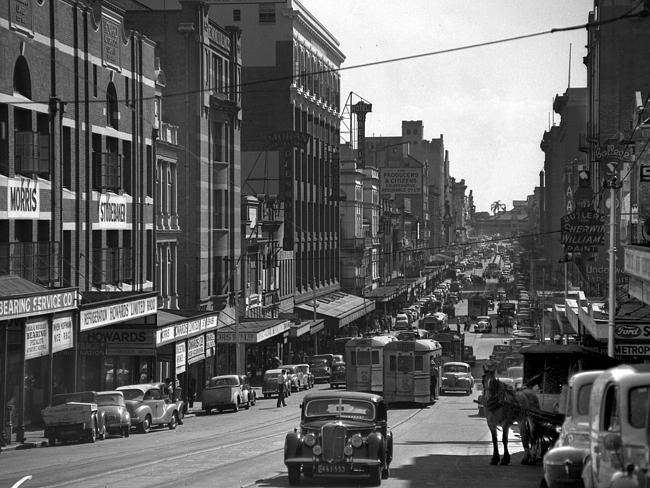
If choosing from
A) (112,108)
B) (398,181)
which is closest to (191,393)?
(112,108)

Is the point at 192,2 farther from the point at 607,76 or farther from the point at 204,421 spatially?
the point at 607,76

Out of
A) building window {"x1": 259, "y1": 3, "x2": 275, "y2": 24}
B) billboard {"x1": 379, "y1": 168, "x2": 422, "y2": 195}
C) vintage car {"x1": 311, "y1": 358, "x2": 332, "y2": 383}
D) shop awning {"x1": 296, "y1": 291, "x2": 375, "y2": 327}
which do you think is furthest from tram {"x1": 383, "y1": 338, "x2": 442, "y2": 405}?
billboard {"x1": 379, "y1": 168, "x2": 422, "y2": 195}

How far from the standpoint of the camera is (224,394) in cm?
5169

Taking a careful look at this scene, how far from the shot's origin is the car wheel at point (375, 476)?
2222cm

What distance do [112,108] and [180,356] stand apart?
11000mm

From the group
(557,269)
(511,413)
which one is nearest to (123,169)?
(511,413)

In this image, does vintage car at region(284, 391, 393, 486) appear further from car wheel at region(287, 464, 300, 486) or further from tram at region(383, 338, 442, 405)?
tram at region(383, 338, 442, 405)

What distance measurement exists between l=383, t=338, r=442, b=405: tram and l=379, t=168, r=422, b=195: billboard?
133441 millimetres

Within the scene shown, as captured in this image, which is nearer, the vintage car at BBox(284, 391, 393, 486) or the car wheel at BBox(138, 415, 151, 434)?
the vintage car at BBox(284, 391, 393, 486)

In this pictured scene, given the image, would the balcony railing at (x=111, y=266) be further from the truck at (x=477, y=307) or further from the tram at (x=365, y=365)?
the truck at (x=477, y=307)

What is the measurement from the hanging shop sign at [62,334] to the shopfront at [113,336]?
2276mm

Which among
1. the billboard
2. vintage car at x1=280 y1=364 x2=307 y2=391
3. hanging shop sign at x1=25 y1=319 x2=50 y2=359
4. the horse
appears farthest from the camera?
the billboard

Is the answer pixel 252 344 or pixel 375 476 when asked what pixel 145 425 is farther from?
pixel 252 344

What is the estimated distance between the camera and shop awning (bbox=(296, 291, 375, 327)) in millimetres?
97438
